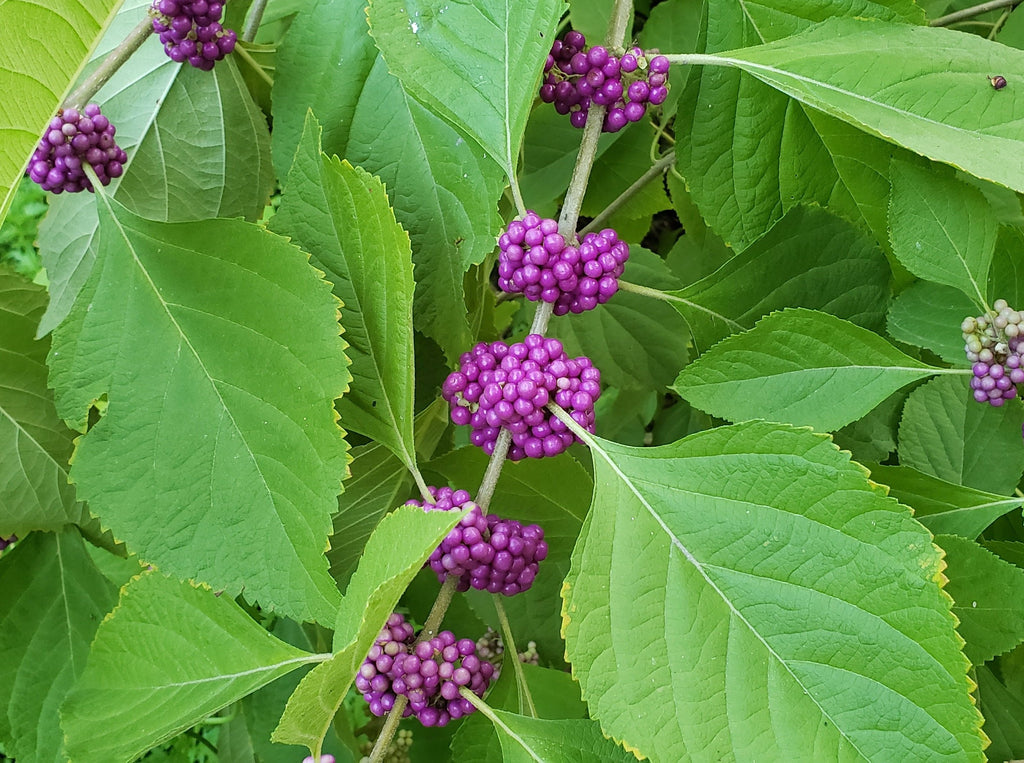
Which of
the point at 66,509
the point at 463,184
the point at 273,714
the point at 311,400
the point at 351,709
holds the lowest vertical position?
the point at 351,709

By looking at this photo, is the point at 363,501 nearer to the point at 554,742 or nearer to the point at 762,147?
the point at 554,742

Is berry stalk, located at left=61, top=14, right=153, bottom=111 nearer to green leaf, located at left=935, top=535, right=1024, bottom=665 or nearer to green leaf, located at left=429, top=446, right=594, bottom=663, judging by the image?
green leaf, located at left=429, top=446, right=594, bottom=663

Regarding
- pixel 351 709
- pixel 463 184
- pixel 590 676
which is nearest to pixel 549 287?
pixel 463 184

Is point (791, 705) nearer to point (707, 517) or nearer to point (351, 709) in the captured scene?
point (707, 517)

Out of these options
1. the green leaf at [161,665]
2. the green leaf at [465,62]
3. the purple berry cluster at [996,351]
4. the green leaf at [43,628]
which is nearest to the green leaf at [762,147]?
the purple berry cluster at [996,351]

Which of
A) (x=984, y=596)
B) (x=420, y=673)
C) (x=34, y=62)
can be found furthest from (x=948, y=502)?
(x=34, y=62)

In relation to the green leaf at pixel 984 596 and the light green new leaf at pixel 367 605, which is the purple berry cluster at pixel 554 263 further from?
the green leaf at pixel 984 596
